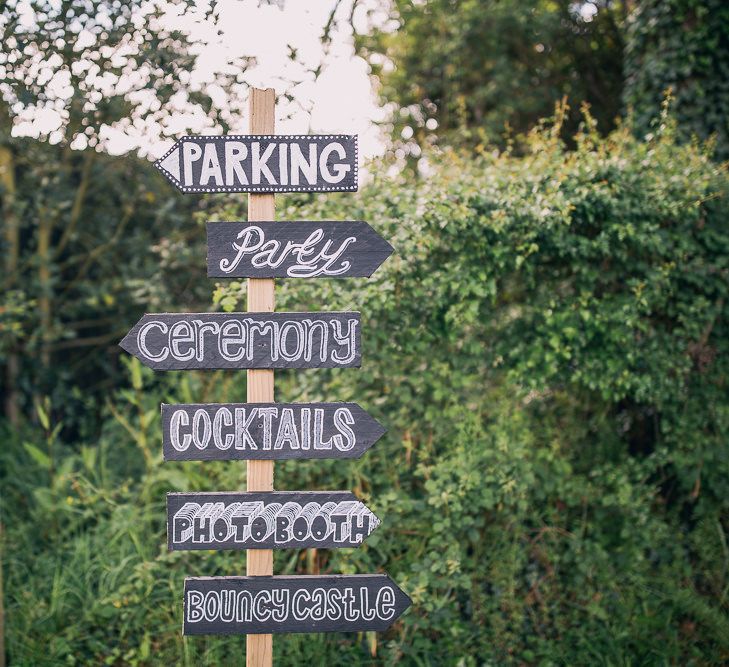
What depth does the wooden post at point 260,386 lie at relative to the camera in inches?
110

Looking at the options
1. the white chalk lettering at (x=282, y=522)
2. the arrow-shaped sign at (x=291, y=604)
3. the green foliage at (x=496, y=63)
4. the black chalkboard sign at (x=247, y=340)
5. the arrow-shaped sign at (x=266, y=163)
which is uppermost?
the green foliage at (x=496, y=63)

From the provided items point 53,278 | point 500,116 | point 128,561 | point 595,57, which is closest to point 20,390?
point 53,278

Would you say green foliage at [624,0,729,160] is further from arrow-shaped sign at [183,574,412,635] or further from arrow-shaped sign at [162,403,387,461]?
arrow-shaped sign at [183,574,412,635]

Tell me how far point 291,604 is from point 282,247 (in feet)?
4.68

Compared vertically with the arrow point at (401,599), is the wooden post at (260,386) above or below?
above

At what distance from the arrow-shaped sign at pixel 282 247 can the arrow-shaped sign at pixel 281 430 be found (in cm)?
54

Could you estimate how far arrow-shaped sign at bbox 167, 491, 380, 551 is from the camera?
2723mm

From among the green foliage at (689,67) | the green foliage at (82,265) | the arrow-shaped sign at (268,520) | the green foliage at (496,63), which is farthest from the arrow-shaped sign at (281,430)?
the green foliage at (496,63)

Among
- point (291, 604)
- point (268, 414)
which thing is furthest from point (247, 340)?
point (291, 604)

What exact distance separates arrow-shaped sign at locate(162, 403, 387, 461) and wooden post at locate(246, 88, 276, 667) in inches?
3.1

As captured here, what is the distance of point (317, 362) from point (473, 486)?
4.77ft

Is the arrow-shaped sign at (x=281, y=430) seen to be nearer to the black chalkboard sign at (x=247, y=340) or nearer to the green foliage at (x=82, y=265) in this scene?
the black chalkboard sign at (x=247, y=340)

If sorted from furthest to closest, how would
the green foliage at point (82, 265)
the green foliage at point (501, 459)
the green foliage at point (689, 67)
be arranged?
the green foliage at point (82, 265) → the green foliage at point (689, 67) → the green foliage at point (501, 459)

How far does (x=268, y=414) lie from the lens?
276 cm
